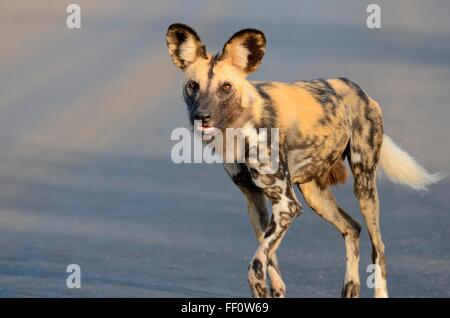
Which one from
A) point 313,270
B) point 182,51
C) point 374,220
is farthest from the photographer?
point 313,270

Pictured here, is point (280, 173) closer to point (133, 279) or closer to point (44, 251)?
point (133, 279)

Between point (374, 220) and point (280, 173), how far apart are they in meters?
1.13

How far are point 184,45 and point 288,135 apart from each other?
34.5 inches

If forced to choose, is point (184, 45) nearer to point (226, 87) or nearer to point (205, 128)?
point (226, 87)

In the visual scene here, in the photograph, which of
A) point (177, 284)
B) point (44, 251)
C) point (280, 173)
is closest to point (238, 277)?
point (177, 284)

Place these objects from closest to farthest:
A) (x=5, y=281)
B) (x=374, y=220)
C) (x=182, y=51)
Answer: (x=182, y=51) → (x=374, y=220) → (x=5, y=281)

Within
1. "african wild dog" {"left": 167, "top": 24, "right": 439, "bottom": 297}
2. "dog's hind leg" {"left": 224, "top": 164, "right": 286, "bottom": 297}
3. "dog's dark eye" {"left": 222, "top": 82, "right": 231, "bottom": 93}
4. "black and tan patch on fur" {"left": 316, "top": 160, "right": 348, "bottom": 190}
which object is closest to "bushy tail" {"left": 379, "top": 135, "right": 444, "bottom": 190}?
"african wild dog" {"left": 167, "top": 24, "right": 439, "bottom": 297}

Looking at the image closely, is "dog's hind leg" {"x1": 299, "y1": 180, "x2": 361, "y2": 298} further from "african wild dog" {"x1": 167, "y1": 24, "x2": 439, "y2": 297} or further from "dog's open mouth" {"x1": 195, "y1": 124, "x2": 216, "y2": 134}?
"dog's open mouth" {"x1": 195, "y1": 124, "x2": 216, "y2": 134}

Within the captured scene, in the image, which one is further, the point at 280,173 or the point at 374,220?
the point at 374,220

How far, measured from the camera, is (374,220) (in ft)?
41.7

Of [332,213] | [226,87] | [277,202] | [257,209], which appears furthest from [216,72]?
[332,213]

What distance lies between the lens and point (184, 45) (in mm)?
11797

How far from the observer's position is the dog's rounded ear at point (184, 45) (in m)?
11.8

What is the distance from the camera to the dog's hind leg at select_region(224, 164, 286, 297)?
11.9 m
